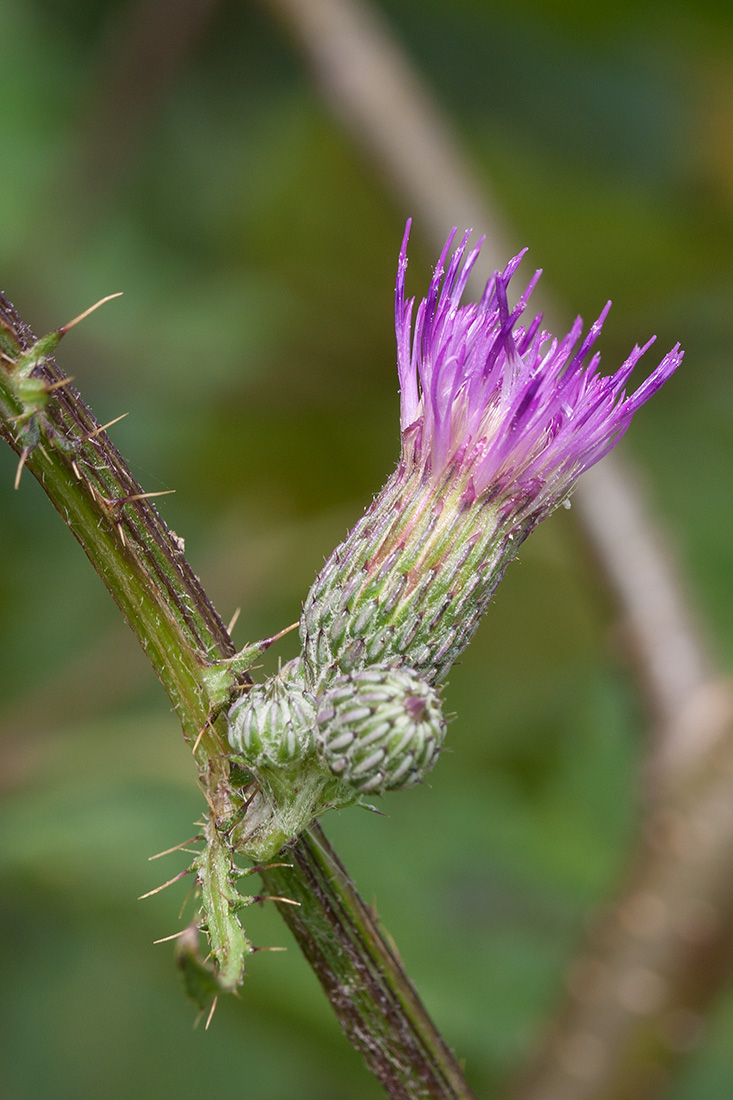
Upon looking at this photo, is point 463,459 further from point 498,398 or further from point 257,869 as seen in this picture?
point 257,869

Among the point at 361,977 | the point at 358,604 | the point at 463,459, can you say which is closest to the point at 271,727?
the point at 358,604

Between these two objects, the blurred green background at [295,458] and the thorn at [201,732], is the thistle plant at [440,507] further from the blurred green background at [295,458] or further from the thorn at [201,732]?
the blurred green background at [295,458]

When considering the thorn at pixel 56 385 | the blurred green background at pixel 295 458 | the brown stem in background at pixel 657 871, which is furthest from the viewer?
the blurred green background at pixel 295 458

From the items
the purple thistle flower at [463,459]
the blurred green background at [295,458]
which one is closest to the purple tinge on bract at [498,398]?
the purple thistle flower at [463,459]

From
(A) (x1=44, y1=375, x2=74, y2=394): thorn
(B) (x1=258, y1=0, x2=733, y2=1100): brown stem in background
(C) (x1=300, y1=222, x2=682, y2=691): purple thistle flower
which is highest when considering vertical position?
(A) (x1=44, y1=375, x2=74, y2=394): thorn

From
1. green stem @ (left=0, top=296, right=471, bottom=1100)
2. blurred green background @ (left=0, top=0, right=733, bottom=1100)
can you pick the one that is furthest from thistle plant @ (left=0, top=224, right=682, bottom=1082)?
blurred green background @ (left=0, top=0, right=733, bottom=1100)

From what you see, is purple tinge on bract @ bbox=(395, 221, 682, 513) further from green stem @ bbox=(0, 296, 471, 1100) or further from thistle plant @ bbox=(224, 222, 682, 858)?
green stem @ bbox=(0, 296, 471, 1100)
